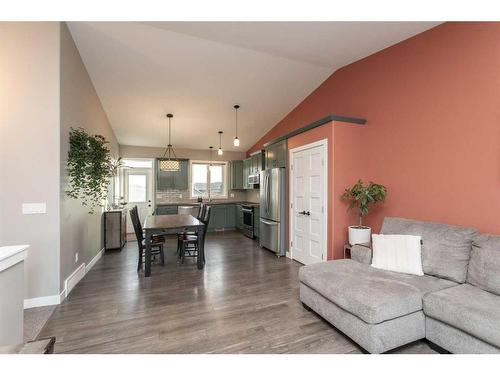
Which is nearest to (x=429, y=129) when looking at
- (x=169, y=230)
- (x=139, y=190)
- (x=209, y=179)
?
(x=169, y=230)

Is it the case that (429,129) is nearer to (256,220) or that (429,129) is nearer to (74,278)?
(256,220)

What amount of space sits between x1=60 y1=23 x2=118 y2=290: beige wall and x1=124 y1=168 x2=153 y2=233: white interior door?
8.64ft

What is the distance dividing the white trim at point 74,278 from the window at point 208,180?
4.20m

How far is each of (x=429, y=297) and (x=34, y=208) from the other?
156 inches

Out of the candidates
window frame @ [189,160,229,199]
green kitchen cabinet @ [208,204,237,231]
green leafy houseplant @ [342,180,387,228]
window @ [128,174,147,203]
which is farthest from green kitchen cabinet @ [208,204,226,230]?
green leafy houseplant @ [342,180,387,228]

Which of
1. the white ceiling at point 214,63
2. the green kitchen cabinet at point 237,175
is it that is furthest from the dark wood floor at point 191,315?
the green kitchen cabinet at point 237,175

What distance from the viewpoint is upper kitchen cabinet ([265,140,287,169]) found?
461cm

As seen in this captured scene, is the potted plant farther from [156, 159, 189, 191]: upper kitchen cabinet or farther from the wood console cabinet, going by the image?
[156, 159, 189, 191]: upper kitchen cabinet

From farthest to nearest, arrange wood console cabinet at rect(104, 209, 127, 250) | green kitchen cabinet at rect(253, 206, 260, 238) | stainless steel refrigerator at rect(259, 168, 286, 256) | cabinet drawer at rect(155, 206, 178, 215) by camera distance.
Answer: cabinet drawer at rect(155, 206, 178, 215) < green kitchen cabinet at rect(253, 206, 260, 238) < wood console cabinet at rect(104, 209, 127, 250) < stainless steel refrigerator at rect(259, 168, 286, 256)

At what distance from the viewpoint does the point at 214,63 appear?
3662mm
